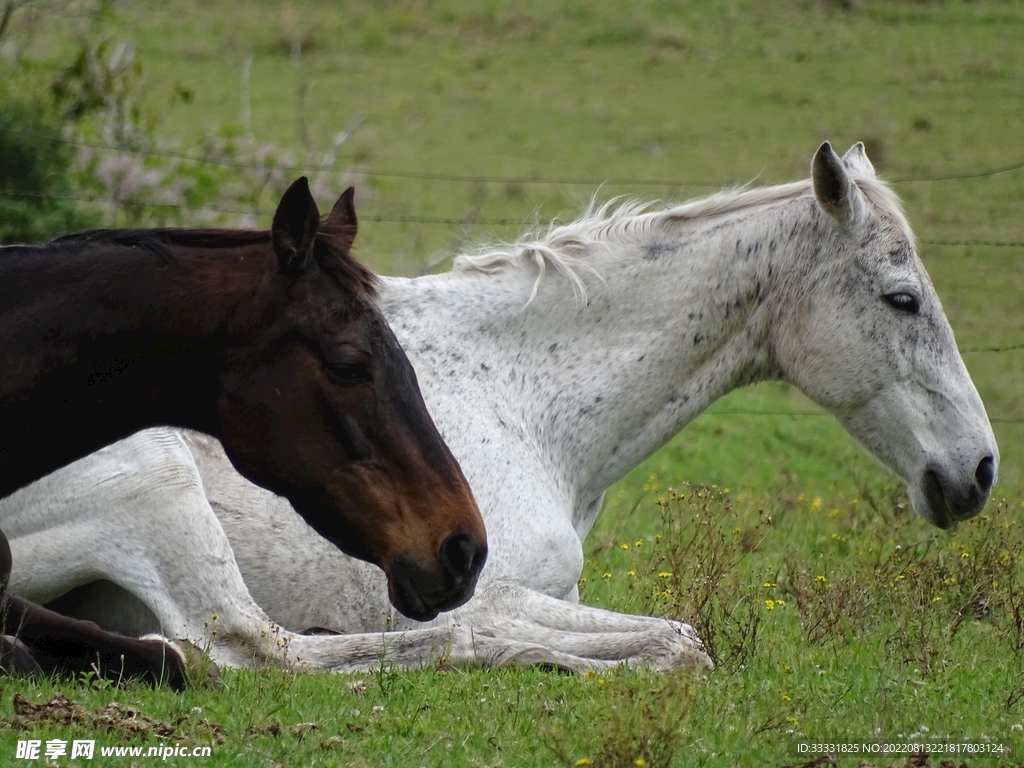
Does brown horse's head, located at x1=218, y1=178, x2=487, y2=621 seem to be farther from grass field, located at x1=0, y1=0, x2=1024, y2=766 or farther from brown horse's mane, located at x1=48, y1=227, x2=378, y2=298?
grass field, located at x1=0, y1=0, x2=1024, y2=766

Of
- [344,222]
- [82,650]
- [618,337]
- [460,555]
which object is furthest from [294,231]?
[618,337]

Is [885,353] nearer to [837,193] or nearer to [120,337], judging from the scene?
[837,193]

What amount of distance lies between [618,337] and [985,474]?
1.42 meters

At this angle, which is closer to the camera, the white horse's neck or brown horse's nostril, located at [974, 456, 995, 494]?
brown horse's nostril, located at [974, 456, 995, 494]

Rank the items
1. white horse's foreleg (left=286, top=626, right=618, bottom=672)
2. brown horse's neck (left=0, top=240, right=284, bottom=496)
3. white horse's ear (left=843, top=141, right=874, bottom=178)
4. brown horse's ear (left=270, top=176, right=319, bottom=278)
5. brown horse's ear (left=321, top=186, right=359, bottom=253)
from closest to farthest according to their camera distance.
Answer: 1. brown horse's ear (left=270, top=176, right=319, bottom=278)
2. brown horse's neck (left=0, top=240, right=284, bottom=496)
3. brown horse's ear (left=321, top=186, right=359, bottom=253)
4. white horse's foreleg (left=286, top=626, right=618, bottom=672)
5. white horse's ear (left=843, top=141, right=874, bottom=178)

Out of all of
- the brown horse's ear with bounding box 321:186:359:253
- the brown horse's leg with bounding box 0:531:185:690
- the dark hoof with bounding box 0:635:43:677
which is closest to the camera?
the brown horse's ear with bounding box 321:186:359:253

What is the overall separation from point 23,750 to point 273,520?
1.73 m

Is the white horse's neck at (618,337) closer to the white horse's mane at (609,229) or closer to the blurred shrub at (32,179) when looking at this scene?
the white horse's mane at (609,229)

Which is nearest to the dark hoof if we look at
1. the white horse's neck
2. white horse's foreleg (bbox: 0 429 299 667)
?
white horse's foreleg (bbox: 0 429 299 667)

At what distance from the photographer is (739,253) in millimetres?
5273

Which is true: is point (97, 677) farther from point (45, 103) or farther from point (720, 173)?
point (720, 173)

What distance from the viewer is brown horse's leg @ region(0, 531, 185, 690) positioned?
13.6ft

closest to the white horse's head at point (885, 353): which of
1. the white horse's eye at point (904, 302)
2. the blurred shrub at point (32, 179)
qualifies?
the white horse's eye at point (904, 302)

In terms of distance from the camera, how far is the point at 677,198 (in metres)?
14.5
